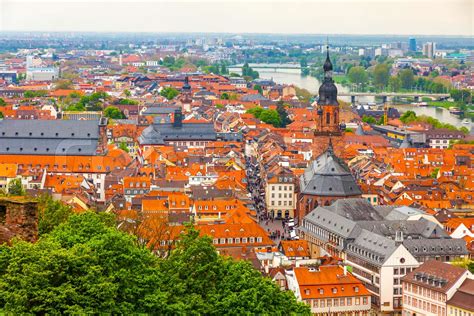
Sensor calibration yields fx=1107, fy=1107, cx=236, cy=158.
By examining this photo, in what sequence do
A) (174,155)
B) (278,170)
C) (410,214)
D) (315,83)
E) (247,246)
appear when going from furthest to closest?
(315,83) → (174,155) → (278,170) → (410,214) → (247,246)

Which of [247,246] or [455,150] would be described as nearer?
[247,246]

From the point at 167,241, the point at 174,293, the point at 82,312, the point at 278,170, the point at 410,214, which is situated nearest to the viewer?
the point at 82,312

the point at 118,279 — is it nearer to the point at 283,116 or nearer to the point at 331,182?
the point at 331,182

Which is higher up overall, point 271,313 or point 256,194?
point 271,313

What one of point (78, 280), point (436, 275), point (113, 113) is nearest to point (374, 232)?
point (436, 275)

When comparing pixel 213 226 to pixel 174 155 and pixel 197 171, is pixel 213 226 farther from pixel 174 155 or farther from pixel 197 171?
pixel 174 155

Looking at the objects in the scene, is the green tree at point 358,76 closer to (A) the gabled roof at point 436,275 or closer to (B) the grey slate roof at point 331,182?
(B) the grey slate roof at point 331,182

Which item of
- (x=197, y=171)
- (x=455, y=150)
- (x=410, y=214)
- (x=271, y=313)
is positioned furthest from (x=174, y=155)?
(x=271, y=313)

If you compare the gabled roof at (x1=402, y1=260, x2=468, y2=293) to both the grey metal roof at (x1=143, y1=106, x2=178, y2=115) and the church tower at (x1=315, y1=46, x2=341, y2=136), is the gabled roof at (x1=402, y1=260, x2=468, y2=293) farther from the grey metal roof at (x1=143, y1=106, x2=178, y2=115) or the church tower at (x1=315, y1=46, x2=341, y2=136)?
the grey metal roof at (x1=143, y1=106, x2=178, y2=115)
